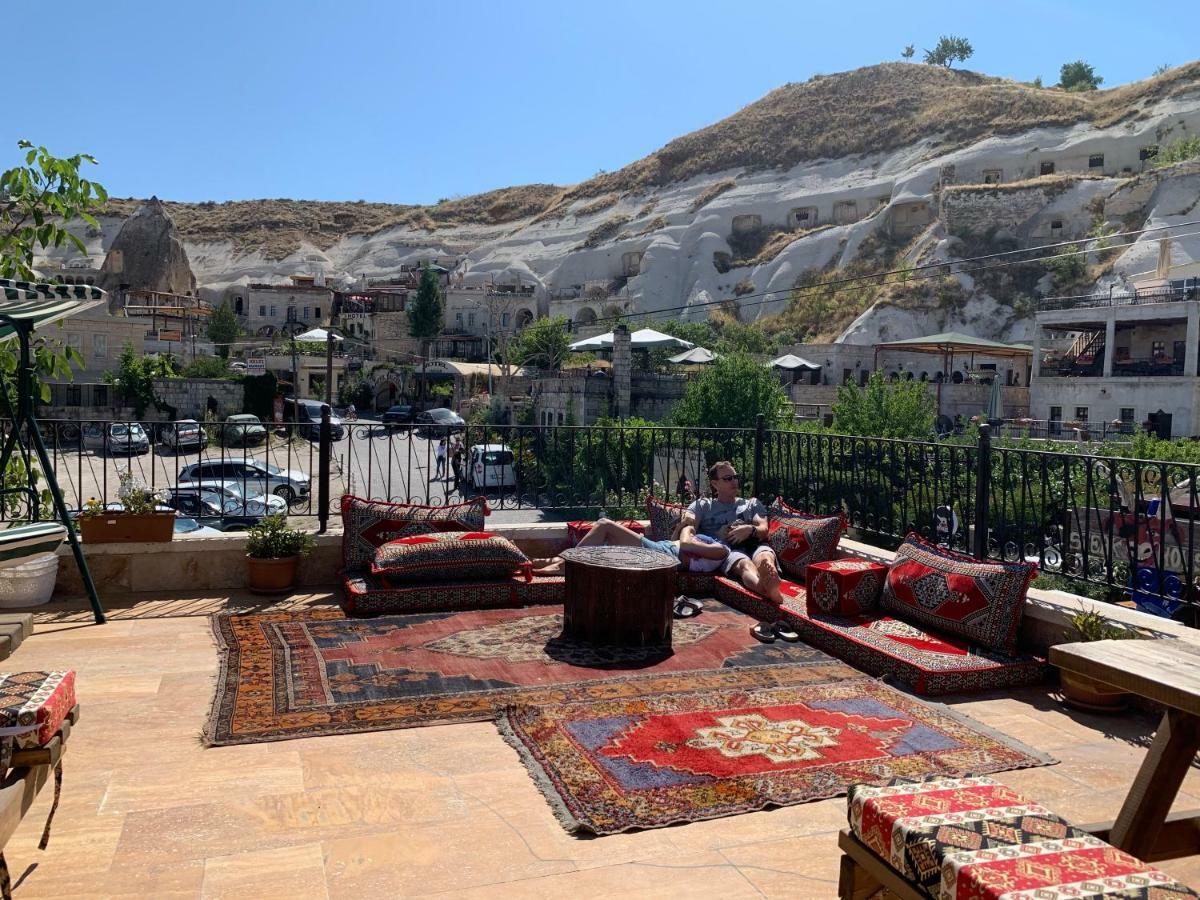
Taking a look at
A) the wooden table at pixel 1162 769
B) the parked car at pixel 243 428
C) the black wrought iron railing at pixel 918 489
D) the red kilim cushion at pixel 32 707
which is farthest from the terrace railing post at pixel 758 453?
the red kilim cushion at pixel 32 707

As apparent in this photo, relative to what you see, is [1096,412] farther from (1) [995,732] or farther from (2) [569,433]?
(1) [995,732]

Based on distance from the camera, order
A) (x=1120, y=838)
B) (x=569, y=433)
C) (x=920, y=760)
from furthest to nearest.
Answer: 1. (x=569, y=433)
2. (x=920, y=760)
3. (x=1120, y=838)

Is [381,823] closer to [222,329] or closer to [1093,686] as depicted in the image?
[1093,686]

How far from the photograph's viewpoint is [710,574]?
621 centimetres

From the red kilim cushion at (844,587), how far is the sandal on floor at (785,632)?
0.15 m

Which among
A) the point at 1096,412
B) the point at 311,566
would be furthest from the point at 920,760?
the point at 1096,412

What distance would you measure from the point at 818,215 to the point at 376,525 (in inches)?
2591

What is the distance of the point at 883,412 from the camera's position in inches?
1016

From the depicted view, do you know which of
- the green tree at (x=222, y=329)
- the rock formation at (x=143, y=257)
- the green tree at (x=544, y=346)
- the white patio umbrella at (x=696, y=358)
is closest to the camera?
the white patio umbrella at (x=696, y=358)

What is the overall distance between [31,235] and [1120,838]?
20.1 ft

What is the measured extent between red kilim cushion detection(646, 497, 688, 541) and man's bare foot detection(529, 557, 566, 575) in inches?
30.6

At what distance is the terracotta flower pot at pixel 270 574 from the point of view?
6023 mm

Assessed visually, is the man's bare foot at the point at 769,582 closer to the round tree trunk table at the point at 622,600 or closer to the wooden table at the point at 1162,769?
the round tree trunk table at the point at 622,600

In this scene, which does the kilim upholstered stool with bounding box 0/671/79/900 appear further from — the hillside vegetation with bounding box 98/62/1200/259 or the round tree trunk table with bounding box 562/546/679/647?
the hillside vegetation with bounding box 98/62/1200/259
